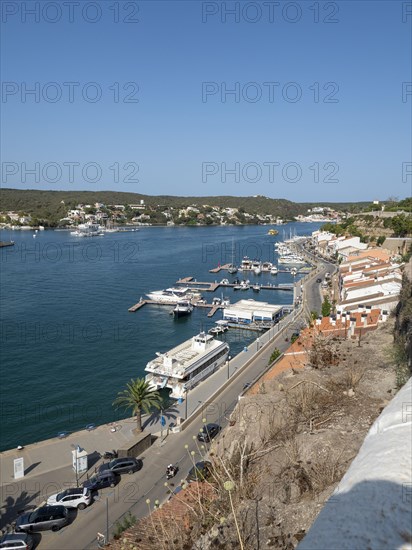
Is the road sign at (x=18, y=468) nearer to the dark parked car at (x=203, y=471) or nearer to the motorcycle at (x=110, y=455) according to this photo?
the motorcycle at (x=110, y=455)

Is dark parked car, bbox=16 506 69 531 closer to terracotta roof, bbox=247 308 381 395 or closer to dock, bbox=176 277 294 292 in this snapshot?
terracotta roof, bbox=247 308 381 395

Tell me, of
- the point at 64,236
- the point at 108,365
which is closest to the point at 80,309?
the point at 108,365

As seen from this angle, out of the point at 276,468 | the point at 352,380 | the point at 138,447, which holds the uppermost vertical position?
the point at 352,380

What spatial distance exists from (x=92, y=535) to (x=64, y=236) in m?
78.5

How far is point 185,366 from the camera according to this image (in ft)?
56.6

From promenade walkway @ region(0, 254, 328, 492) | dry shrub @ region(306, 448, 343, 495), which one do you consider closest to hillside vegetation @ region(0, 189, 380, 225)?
promenade walkway @ region(0, 254, 328, 492)

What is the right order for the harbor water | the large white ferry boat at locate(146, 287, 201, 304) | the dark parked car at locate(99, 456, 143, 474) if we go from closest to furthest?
1. the dark parked car at locate(99, 456, 143, 474)
2. the harbor water
3. the large white ferry boat at locate(146, 287, 201, 304)

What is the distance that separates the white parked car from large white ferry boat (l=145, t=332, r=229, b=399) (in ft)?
23.9

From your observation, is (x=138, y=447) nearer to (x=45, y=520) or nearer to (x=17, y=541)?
(x=45, y=520)

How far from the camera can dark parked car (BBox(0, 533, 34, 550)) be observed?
733cm

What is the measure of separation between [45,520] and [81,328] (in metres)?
17.2

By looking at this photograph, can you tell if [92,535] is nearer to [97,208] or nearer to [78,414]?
[78,414]

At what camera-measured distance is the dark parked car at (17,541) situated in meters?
7.33

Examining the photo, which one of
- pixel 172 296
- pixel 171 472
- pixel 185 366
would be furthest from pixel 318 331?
pixel 172 296
